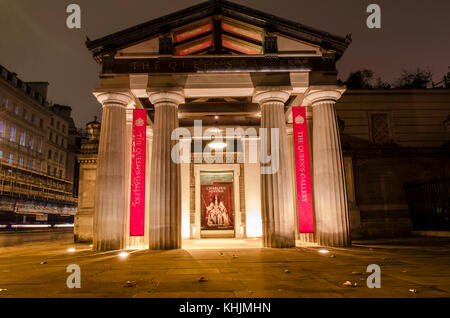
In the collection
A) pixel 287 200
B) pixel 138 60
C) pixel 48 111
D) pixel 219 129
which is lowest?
pixel 287 200

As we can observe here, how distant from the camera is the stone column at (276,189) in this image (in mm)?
12438

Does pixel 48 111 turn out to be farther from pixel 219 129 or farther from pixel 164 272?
pixel 164 272

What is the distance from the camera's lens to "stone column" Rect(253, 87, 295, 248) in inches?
Result: 490

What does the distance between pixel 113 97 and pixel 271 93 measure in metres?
7.43

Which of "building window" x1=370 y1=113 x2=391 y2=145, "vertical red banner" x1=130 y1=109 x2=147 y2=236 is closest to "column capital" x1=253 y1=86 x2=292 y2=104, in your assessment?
"vertical red banner" x1=130 y1=109 x2=147 y2=236

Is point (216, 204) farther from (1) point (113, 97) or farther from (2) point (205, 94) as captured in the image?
(1) point (113, 97)

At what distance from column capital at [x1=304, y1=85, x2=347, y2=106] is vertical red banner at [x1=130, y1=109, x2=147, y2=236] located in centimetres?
819

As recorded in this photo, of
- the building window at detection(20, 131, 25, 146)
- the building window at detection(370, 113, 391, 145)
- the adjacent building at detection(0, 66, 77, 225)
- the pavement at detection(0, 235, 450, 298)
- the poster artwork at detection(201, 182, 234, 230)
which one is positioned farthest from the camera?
the building window at detection(20, 131, 25, 146)

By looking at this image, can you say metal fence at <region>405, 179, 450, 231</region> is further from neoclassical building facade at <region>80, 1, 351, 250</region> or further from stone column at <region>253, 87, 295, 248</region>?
stone column at <region>253, 87, 295, 248</region>

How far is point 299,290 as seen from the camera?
4461mm

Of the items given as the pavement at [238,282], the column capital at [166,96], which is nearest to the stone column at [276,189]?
the column capital at [166,96]

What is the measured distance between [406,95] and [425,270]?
1738 centimetres

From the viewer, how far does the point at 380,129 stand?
19562mm
